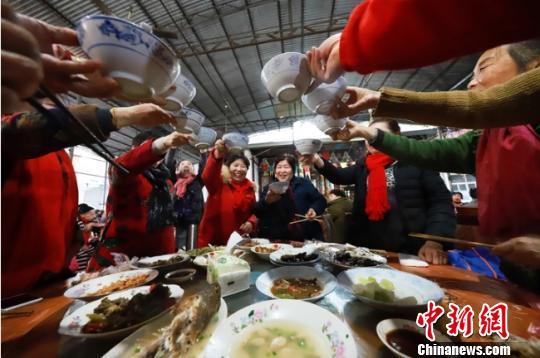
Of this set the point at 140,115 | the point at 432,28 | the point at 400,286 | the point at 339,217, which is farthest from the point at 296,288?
the point at 339,217

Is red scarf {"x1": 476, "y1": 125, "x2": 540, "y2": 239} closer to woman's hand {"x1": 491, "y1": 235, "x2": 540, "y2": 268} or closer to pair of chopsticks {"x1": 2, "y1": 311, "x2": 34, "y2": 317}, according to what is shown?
woman's hand {"x1": 491, "y1": 235, "x2": 540, "y2": 268}

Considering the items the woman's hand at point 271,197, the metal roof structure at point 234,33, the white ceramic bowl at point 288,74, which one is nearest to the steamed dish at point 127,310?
the white ceramic bowl at point 288,74

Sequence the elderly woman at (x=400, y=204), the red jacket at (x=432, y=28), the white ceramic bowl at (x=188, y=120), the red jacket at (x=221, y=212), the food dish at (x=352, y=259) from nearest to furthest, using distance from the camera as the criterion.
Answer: the red jacket at (x=432, y=28) → the white ceramic bowl at (x=188, y=120) → the food dish at (x=352, y=259) → the elderly woman at (x=400, y=204) → the red jacket at (x=221, y=212)

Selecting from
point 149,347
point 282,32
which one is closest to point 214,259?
point 149,347

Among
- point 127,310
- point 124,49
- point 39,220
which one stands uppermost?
point 124,49

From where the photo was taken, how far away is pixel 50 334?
2.22ft

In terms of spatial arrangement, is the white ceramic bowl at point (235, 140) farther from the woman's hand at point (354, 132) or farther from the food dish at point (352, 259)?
the food dish at point (352, 259)

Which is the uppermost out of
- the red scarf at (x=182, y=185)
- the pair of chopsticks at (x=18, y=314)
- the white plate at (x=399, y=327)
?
the red scarf at (x=182, y=185)

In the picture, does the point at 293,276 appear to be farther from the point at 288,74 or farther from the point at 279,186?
the point at 279,186

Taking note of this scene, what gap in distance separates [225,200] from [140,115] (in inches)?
73.3

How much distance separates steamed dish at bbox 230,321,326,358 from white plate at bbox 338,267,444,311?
0.26 m

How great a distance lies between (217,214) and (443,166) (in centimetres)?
214

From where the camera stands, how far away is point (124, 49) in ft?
1.37

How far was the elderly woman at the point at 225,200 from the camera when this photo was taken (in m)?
Answer: 2.17
